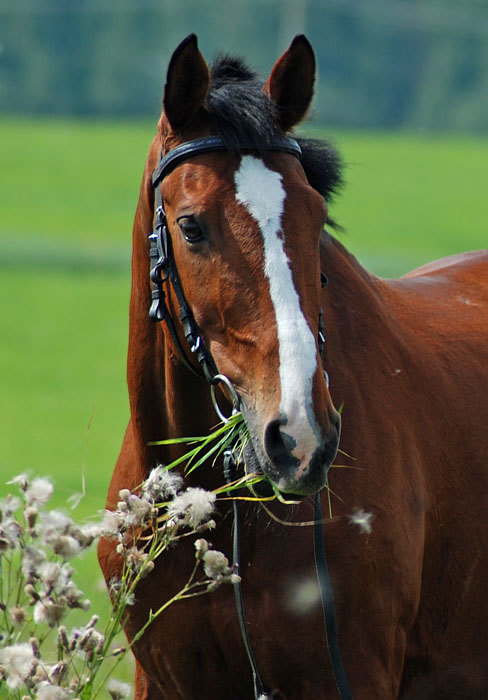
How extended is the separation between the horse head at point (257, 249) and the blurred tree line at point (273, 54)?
35091mm

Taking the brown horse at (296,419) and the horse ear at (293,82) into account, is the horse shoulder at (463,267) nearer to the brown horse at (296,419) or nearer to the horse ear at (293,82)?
the brown horse at (296,419)

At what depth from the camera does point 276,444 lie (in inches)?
108

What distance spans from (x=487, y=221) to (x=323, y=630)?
31.6 m

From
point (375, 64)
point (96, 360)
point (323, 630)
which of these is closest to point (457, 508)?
point (323, 630)

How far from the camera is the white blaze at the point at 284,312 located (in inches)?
106

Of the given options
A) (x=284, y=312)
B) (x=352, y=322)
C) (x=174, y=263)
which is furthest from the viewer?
(x=352, y=322)

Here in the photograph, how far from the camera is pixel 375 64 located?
129ft

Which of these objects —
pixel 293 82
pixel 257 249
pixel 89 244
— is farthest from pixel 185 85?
pixel 89 244

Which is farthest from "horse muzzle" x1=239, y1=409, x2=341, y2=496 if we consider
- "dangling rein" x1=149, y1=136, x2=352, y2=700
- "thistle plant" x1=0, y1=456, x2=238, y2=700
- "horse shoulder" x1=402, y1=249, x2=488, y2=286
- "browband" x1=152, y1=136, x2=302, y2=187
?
"horse shoulder" x1=402, y1=249, x2=488, y2=286

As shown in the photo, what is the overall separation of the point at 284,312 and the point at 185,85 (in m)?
0.78

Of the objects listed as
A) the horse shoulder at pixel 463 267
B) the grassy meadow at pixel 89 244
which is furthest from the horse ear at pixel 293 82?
the grassy meadow at pixel 89 244

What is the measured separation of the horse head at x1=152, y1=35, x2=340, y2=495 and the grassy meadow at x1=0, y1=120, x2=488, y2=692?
4945 mm

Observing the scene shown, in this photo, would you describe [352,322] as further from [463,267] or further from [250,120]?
[463,267]

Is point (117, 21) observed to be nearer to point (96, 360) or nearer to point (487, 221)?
point (487, 221)
